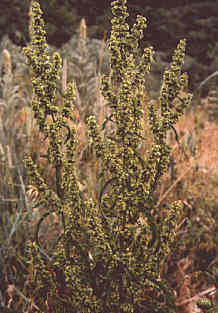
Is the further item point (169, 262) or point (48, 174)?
point (48, 174)

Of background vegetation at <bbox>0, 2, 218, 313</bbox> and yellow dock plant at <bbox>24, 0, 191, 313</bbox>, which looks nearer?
yellow dock plant at <bbox>24, 0, 191, 313</bbox>

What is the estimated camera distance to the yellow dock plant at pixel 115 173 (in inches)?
44.8

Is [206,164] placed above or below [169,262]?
above

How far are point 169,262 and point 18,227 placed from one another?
0.87 meters

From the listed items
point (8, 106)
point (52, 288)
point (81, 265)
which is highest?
point (8, 106)

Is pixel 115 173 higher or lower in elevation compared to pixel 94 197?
higher

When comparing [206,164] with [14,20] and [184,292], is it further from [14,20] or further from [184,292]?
[14,20]

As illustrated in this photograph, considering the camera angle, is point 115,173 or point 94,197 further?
point 94,197

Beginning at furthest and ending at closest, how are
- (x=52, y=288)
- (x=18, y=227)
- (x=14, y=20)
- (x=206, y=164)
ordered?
(x=14, y=20) < (x=206, y=164) < (x=18, y=227) < (x=52, y=288)

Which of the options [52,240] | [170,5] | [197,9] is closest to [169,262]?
[52,240]

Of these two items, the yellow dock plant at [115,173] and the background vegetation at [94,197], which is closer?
the yellow dock plant at [115,173]

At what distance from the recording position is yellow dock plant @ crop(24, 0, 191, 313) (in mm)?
1139

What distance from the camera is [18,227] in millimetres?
1879

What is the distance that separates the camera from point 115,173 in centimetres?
121
